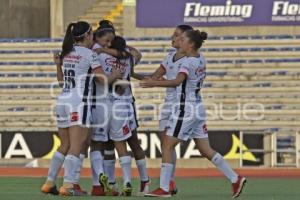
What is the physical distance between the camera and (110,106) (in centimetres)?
1377

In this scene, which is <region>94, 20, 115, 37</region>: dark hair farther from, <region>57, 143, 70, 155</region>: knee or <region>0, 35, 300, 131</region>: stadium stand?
<region>0, 35, 300, 131</region>: stadium stand

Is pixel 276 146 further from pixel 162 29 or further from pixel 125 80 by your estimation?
pixel 125 80

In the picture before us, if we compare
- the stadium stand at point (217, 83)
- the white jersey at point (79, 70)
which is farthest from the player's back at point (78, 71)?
the stadium stand at point (217, 83)

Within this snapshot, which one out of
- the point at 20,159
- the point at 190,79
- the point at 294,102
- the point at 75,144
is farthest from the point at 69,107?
the point at 294,102

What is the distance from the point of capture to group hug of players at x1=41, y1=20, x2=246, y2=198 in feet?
43.5

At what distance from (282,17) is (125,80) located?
16768 mm

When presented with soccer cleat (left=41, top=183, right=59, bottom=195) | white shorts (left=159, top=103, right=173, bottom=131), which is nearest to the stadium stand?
white shorts (left=159, top=103, right=173, bottom=131)

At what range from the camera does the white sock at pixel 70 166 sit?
43.7 feet

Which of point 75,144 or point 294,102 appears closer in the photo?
point 75,144

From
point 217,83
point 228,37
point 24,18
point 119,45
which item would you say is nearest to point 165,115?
point 119,45

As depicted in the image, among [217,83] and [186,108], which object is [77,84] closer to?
[186,108]

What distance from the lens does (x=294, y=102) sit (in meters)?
29.9

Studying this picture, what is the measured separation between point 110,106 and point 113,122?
211 mm

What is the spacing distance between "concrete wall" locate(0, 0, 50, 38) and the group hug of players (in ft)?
58.4
